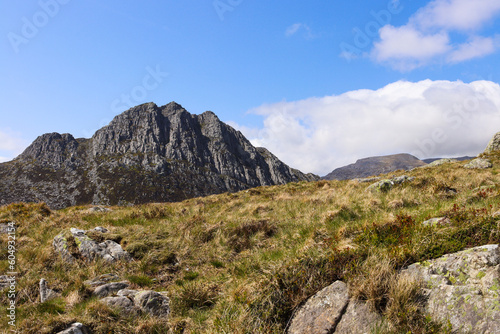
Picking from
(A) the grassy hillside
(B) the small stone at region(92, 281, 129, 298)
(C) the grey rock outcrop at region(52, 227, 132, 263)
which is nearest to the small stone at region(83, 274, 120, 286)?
(A) the grassy hillside

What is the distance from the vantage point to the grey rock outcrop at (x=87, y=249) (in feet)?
29.5

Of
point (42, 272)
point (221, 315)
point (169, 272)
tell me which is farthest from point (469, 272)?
point (42, 272)

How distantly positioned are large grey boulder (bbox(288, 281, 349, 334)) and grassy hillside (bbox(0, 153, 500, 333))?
0.56 feet

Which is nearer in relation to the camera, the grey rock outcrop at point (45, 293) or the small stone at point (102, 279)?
the grey rock outcrop at point (45, 293)

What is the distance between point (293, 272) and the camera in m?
5.18

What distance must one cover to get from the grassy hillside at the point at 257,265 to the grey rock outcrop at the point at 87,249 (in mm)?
280

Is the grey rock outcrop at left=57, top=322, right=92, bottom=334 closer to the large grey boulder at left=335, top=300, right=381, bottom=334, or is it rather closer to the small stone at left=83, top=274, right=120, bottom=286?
the small stone at left=83, top=274, right=120, bottom=286

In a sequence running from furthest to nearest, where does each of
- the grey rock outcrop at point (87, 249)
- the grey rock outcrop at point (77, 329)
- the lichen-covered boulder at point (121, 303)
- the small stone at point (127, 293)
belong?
the grey rock outcrop at point (87, 249), the small stone at point (127, 293), the lichen-covered boulder at point (121, 303), the grey rock outcrop at point (77, 329)

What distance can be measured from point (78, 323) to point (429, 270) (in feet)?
21.7

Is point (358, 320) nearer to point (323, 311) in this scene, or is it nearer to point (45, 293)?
point (323, 311)

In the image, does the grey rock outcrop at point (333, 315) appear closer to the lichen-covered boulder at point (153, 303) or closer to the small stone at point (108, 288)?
the lichen-covered boulder at point (153, 303)

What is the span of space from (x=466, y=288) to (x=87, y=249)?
10542mm

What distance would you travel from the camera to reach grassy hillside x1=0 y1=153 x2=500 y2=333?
4.54 metres

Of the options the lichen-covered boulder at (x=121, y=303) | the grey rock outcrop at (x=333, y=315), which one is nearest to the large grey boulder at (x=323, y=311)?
the grey rock outcrop at (x=333, y=315)
